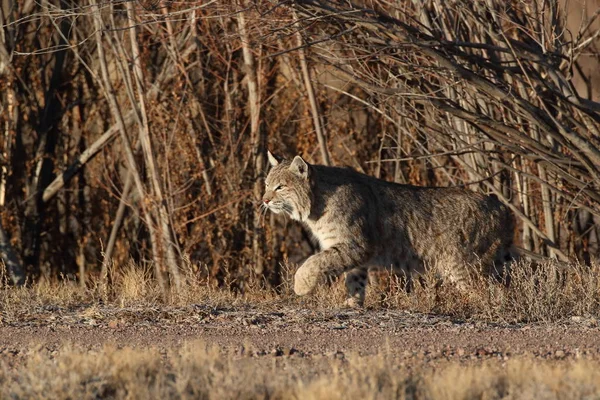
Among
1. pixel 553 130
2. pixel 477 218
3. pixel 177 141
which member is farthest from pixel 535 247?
pixel 177 141

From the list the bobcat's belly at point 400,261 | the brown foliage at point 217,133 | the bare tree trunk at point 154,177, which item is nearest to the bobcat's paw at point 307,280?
the bobcat's belly at point 400,261

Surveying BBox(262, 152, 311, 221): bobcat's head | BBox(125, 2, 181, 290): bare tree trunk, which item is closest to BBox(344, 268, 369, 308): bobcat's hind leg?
BBox(262, 152, 311, 221): bobcat's head

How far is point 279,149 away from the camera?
14.4 m

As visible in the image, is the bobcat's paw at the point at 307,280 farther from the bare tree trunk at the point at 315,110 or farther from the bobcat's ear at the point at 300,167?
the bare tree trunk at the point at 315,110

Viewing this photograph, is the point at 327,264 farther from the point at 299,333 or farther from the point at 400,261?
the point at 299,333

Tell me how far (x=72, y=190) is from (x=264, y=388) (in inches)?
416

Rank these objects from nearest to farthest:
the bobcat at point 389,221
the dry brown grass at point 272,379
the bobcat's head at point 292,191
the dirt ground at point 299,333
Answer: the dry brown grass at point 272,379 < the dirt ground at point 299,333 < the bobcat at point 389,221 < the bobcat's head at point 292,191

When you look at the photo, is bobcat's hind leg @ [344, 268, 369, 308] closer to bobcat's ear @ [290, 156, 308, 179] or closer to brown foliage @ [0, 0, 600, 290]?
bobcat's ear @ [290, 156, 308, 179]

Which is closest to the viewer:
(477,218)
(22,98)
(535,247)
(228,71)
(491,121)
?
(491,121)

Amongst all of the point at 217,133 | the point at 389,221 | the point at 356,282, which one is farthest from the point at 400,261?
the point at 217,133

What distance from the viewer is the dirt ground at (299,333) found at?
6691 mm

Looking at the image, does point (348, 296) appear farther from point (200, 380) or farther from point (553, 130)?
point (200, 380)

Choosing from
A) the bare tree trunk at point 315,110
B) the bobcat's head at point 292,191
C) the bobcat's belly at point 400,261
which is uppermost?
the bare tree trunk at point 315,110

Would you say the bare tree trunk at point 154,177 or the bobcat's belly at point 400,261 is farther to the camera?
the bare tree trunk at point 154,177
